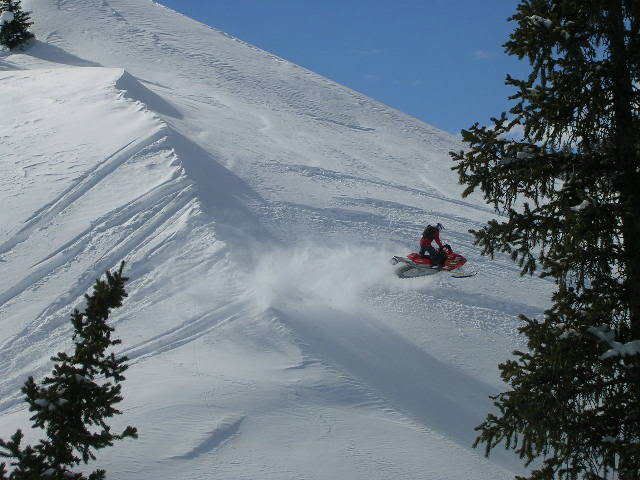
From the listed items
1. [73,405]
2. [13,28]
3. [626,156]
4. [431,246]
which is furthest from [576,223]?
[13,28]

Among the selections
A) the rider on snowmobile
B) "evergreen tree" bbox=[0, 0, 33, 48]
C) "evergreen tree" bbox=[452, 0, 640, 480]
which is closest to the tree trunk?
"evergreen tree" bbox=[452, 0, 640, 480]

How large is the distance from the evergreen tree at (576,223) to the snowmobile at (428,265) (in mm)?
12562

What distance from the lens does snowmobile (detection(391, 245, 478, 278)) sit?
19.0m

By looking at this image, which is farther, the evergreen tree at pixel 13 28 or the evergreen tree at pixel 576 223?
the evergreen tree at pixel 13 28

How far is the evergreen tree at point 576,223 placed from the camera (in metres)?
5.79

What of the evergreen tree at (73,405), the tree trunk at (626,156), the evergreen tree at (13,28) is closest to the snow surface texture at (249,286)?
the evergreen tree at (73,405)

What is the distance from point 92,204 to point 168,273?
5352mm

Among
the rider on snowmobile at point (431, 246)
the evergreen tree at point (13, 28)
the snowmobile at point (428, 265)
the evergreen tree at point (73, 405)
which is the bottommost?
the evergreen tree at point (73, 405)

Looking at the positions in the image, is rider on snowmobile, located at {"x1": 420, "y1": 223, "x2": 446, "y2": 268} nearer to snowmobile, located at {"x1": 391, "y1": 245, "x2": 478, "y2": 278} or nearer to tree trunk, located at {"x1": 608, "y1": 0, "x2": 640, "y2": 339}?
snowmobile, located at {"x1": 391, "y1": 245, "x2": 478, "y2": 278}

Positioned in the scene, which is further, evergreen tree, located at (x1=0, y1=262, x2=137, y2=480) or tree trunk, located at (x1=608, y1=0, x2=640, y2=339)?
tree trunk, located at (x1=608, y1=0, x2=640, y2=339)

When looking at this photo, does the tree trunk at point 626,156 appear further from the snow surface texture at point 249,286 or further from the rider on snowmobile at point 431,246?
the rider on snowmobile at point 431,246

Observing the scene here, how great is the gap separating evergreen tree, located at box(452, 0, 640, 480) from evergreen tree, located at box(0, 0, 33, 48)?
50013 mm

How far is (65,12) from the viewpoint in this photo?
59031 millimetres

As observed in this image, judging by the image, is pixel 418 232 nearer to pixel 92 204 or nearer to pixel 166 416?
pixel 92 204
